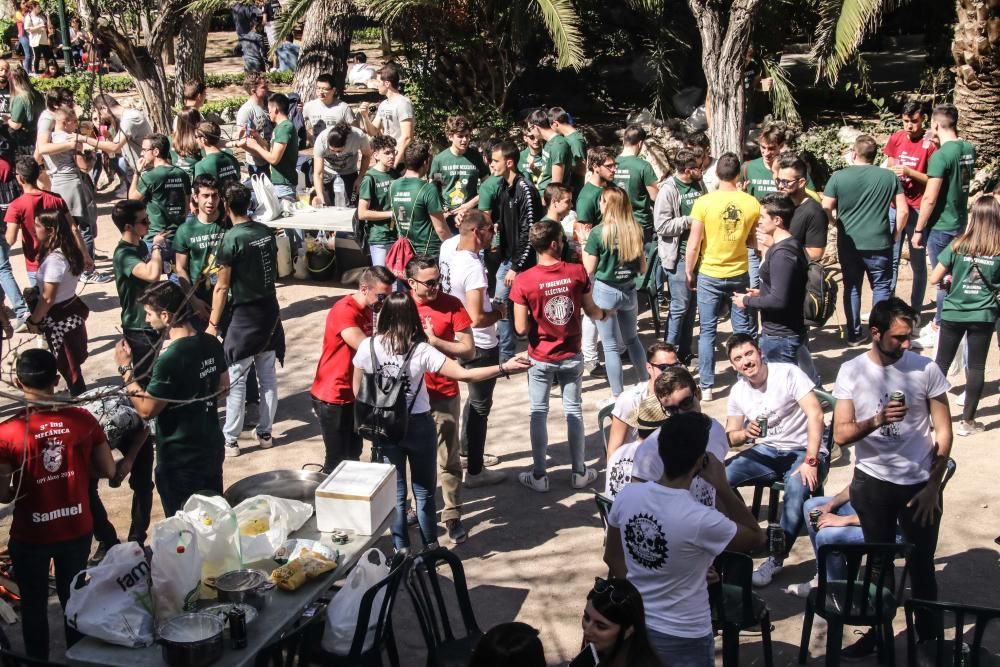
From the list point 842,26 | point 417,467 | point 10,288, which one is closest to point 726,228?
point 417,467

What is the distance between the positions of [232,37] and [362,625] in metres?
27.9

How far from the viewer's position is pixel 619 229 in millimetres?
8359

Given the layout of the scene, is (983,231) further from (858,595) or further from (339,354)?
(339,354)

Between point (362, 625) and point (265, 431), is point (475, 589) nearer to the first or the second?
point (362, 625)

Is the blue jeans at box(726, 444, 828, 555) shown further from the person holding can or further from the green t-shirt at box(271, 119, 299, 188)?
the green t-shirt at box(271, 119, 299, 188)

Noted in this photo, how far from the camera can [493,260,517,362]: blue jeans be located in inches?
373

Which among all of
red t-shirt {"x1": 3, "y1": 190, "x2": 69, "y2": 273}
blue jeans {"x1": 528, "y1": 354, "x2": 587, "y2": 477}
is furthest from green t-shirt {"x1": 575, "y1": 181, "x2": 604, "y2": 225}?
red t-shirt {"x1": 3, "y1": 190, "x2": 69, "y2": 273}

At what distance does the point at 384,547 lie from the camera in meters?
6.91

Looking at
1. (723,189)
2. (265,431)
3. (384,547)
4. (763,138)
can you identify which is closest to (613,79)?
(763,138)

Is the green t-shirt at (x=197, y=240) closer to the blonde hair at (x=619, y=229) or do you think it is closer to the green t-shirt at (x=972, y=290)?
the blonde hair at (x=619, y=229)

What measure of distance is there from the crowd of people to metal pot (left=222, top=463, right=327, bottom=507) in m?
0.22

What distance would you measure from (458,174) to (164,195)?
2.64m

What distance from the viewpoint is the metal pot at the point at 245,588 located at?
4.95 m

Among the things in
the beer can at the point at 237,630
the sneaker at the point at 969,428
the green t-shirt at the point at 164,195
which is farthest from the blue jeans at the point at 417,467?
the green t-shirt at the point at 164,195
